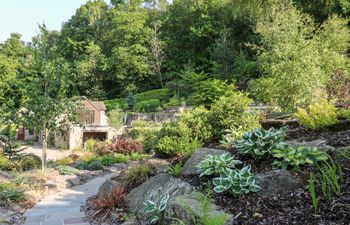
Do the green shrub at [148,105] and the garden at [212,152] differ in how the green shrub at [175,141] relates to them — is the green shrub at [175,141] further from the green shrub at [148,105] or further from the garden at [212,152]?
the green shrub at [148,105]

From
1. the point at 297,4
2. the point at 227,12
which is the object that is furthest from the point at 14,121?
the point at 227,12

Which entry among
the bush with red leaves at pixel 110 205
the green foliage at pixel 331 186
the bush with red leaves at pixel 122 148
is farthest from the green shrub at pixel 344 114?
the bush with red leaves at pixel 122 148

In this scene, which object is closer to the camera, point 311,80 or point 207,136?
point 207,136

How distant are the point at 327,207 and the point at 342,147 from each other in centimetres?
141

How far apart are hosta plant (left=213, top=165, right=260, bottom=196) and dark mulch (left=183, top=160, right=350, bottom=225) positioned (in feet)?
0.26

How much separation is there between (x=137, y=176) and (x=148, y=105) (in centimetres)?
2346

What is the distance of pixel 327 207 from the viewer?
11.1 ft

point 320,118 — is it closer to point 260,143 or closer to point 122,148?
point 260,143

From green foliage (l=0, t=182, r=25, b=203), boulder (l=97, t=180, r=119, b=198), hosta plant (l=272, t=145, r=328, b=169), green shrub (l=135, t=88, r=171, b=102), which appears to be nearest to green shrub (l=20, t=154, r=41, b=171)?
green foliage (l=0, t=182, r=25, b=203)

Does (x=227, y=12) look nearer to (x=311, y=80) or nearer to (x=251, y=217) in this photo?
(x=311, y=80)

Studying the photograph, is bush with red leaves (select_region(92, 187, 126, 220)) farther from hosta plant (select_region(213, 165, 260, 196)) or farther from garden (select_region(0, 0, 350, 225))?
hosta plant (select_region(213, 165, 260, 196))

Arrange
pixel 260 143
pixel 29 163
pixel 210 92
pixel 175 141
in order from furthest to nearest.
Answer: pixel 210 92 < pixel 29 163 < pixel 175 141 < pixel 260 143

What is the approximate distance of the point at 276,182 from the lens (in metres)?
4.09

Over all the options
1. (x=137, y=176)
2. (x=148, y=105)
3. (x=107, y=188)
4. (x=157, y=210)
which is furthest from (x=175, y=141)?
(x=148, y=105)
